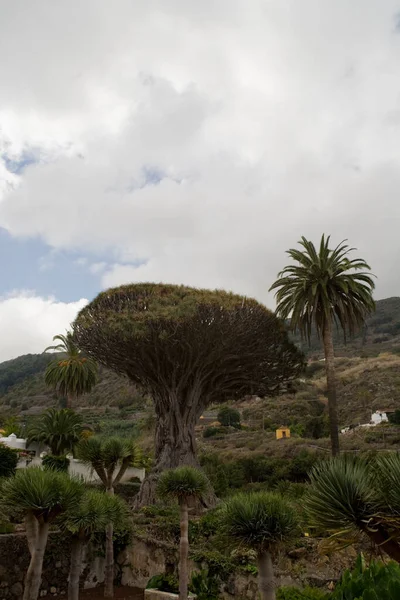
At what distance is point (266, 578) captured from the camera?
8.28 m

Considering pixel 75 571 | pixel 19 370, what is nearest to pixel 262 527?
pixel 75 571

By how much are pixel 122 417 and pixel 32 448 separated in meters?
44.2

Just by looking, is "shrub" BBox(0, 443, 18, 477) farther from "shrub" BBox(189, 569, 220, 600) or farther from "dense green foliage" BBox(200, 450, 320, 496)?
"shrub" BBox(189, 569, 220, 600)

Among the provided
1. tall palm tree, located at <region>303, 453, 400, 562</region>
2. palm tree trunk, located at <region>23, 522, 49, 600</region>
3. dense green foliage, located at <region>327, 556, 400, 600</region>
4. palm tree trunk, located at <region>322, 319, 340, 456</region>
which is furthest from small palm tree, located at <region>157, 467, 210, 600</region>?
palm tree trunk, located at <region>322, 319, 340, 456</region>

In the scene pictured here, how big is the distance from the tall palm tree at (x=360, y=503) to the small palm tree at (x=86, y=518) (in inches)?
280

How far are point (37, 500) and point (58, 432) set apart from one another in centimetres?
2559

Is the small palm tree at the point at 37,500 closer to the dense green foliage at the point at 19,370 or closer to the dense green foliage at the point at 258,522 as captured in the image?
the dense green foliage at the point at 258,522

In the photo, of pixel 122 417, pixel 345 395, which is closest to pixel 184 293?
pixel 345 395

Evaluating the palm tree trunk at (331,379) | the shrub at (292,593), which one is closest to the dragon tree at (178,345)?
the palm tree trunk at (331,379)

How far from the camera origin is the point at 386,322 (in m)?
128

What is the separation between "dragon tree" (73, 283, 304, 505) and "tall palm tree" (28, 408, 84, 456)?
26.9 ft

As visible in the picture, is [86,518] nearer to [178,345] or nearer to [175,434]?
[178,345]

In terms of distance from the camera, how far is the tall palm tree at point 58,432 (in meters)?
34.7

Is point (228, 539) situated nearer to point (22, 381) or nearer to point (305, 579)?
point (305, 579)
